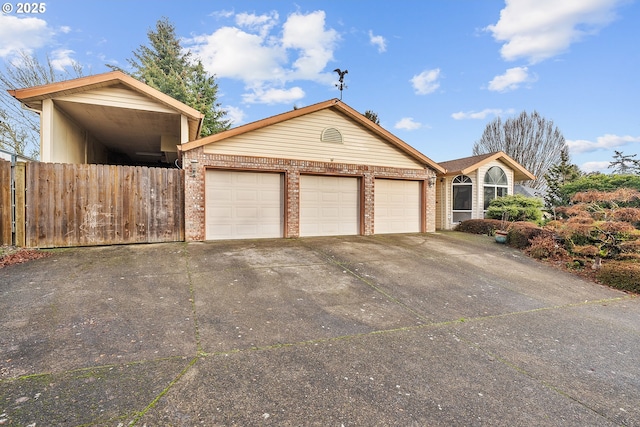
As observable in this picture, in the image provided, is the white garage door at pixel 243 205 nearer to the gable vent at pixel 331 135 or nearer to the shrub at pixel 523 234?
the gable vent at pixel 331 135

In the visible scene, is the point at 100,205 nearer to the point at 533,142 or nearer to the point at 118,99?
the point at 118,99

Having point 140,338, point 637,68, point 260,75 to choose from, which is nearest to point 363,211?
point 140,338

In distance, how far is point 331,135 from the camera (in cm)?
1045

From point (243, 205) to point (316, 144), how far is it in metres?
3.22

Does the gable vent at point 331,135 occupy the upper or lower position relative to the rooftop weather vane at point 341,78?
lower

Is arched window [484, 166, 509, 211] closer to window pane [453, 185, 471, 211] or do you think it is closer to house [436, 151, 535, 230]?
house [436, 151, 535, 230]

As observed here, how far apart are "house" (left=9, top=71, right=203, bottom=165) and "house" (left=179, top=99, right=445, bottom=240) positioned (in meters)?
1.68

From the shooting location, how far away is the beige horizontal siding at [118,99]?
8227mm

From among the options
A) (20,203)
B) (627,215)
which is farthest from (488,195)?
(20,203)

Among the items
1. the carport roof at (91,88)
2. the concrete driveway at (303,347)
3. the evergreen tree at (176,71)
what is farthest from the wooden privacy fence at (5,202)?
the evergreen tree at (176,71)

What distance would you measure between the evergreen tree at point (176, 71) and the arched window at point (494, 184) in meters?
18.9

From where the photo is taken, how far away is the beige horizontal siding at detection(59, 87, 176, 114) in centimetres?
823

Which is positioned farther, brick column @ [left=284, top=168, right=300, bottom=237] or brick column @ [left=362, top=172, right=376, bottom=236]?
brick column @ [left=362, top=172, right=376, bottom=236]

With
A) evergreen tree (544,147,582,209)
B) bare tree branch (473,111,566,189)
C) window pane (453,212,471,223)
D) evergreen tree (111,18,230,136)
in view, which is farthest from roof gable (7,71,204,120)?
bare tree branch (473,111,566,189)
